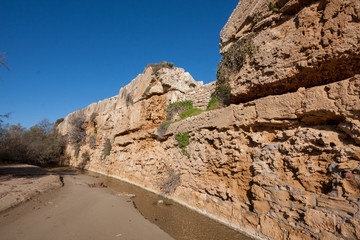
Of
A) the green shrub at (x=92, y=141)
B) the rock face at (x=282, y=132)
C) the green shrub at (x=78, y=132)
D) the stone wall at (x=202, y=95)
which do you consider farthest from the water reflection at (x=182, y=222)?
the green shrub at (x=78, y=132)

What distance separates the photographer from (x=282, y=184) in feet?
9.75

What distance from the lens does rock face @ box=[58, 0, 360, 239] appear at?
247cm

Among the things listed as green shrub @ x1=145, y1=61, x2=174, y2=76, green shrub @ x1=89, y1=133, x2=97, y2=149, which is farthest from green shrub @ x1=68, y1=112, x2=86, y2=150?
green shrub @ x1=145, y1=61, x2=174, y2=76

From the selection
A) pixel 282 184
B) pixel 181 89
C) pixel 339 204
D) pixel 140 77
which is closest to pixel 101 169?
pixel 140 77

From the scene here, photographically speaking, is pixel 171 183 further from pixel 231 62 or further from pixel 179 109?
pixel 231 62

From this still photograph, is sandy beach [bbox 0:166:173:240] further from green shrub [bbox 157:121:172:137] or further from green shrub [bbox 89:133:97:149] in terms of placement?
green shrub [bbox 89:133:97:149]

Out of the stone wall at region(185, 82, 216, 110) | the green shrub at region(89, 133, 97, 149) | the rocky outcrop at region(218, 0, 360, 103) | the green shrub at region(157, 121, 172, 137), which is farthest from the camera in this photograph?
the green shrub at region(89, 133, 97, 149)

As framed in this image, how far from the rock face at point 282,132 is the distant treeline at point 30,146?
1432 cm

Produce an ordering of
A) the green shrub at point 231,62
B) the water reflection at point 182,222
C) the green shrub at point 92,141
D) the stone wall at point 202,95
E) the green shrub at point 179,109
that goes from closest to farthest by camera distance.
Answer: the water reflection at point 182,222, the green shrub at point 231,62, the stone wall at point 202,95, the green shrub at point 179,109, the green shrub at point 92,141

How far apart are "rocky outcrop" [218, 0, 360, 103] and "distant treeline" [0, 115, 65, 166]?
16.4 m

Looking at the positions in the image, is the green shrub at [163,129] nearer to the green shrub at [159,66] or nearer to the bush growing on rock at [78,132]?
the green shrub at [159,66]

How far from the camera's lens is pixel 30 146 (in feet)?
47.5

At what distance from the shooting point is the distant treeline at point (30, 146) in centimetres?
1392

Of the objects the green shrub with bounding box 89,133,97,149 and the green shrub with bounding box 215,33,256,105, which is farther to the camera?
the green shrub with bounding box 89,133,97,149
